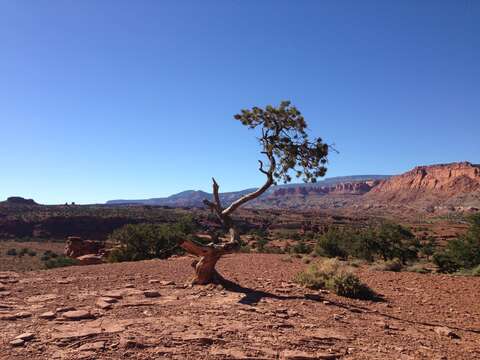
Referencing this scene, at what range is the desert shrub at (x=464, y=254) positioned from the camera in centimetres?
2141

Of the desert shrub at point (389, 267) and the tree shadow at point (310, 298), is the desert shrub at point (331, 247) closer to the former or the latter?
the desert shrub at point (389, 267)

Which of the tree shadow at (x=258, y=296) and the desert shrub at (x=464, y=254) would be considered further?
the desert shrub at (x=464, y=254)

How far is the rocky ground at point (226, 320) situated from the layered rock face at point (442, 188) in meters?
136

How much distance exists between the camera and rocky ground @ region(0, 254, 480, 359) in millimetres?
6043

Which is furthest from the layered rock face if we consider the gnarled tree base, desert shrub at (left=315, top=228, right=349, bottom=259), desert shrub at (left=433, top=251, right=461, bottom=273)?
the gnarled tree base

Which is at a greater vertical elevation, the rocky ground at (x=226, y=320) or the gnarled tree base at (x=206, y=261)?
the gnarled tree base at (x=206, y=261)

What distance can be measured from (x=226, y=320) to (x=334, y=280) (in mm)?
4959

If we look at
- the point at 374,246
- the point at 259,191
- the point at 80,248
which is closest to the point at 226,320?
the point at 259,191

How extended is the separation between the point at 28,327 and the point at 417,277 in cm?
1283

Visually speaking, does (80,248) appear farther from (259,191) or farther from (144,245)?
(259,191)

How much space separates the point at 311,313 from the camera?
859 cm

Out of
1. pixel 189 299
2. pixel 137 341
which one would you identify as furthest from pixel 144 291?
Answer: pixel 137 341

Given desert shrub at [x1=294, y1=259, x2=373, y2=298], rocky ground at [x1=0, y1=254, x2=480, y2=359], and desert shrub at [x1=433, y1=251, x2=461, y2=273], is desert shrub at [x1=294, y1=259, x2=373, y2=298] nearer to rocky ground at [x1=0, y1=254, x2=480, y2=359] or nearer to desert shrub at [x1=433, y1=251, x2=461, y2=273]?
rocky ground at [x1=0, y1=254, x2=480, y2=359]

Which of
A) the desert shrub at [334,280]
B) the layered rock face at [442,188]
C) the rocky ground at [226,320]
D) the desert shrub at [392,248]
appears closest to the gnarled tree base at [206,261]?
the rocky ground at [226,320]
